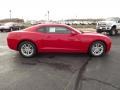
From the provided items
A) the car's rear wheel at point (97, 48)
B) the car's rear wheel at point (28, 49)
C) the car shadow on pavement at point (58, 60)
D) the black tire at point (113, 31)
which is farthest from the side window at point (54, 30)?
the black tire at point (113, 31)

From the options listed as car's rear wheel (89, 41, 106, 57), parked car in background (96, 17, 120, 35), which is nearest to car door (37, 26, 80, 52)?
car's rear wheel (89, 41, 106, 57)

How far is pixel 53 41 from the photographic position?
28.8 feet

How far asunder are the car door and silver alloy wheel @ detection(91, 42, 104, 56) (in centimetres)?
68

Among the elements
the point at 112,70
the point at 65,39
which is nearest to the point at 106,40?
the point at 65,39

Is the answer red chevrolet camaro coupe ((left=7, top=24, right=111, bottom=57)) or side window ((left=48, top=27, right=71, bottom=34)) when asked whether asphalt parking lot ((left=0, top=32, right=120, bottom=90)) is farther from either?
side window ((left=48, top=27, right=71, bottom=34))

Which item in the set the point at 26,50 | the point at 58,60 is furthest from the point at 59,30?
the point at 26,50

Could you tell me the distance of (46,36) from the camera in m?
8.80

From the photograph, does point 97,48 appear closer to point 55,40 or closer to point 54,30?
point 55,40

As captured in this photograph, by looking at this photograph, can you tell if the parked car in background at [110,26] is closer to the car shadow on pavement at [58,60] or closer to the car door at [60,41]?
the car shadow on pavement at [58,60]

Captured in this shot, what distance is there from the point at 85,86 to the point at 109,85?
615mm

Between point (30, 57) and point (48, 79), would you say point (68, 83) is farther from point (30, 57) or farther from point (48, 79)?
point (30, 57)

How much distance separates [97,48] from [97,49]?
0.16 ft

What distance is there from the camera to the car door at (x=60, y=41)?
877 centimetres

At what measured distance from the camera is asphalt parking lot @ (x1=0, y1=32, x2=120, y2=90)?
5.21 m
